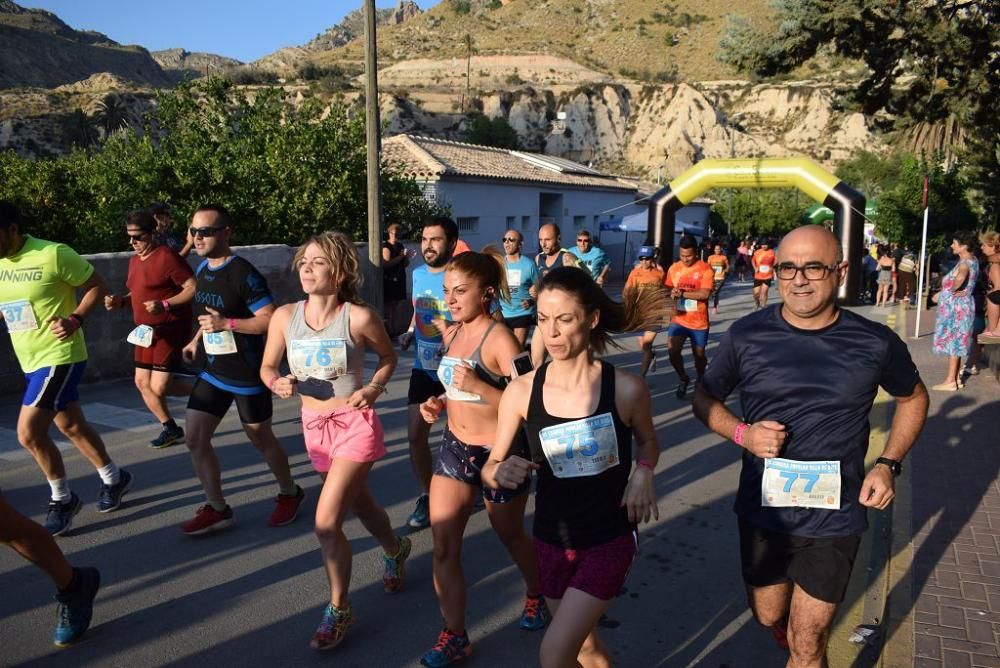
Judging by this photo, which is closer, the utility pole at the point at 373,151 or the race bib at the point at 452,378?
the race bib at the point at 452,378

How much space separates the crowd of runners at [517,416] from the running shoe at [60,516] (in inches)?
0.5

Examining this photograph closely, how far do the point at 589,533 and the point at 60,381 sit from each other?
3552 mm

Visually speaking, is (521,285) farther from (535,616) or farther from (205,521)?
(535,616)

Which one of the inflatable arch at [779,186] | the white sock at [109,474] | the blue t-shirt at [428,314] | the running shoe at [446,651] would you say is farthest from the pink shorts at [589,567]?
the inflatable arch at [779,186]

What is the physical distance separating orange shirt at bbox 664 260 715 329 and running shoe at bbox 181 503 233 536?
5.34 m

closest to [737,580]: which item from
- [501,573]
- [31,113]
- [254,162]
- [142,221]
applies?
[501,573]

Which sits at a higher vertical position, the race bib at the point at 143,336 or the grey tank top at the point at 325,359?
the grey tank top at the point at 325,359

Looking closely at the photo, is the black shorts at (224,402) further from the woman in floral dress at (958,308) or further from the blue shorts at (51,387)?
the woman in floral dress at (958,308)

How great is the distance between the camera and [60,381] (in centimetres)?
459

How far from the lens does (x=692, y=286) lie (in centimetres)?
844

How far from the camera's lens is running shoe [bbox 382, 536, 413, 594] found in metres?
4.01

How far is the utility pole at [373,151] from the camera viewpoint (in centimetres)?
1250

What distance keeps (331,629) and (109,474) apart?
2.53 meters

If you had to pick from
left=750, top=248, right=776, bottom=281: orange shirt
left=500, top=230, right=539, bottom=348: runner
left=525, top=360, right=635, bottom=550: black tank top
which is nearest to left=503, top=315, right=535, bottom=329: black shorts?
left=500, top=230, right=539, bottom=348: runner
